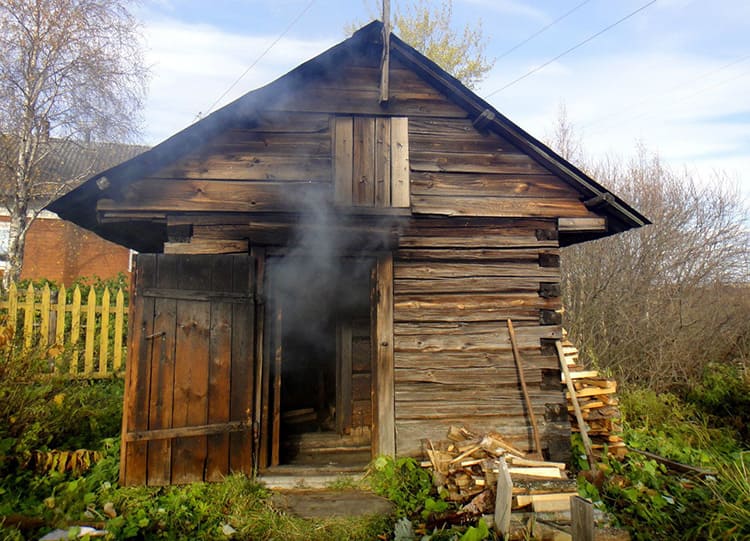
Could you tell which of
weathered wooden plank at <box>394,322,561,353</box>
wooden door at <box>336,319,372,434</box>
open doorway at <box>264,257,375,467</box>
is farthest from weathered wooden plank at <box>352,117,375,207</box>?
wooden door at <box>336,319,372,434</box>

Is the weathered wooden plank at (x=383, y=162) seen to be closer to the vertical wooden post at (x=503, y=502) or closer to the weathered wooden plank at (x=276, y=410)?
the weathered wooden plank at (x=276, y=410)

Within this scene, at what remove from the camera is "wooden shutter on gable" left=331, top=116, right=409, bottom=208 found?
5.25 meters

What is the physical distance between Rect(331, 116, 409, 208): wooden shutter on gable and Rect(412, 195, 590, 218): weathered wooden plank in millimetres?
268

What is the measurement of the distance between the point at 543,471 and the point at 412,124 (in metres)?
3.96

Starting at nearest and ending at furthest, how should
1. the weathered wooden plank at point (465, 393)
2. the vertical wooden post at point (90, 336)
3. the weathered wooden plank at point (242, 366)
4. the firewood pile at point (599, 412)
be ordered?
1. the weathered wooden plank at point (242, 366)
2. the weathered wooden plank at point (465, 393)
3. the firewood pile at point (599, 412)
4. the vertical wooden post at point (90, 336)

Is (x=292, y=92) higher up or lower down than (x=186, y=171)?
higher up

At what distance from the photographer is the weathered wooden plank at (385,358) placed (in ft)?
16.6

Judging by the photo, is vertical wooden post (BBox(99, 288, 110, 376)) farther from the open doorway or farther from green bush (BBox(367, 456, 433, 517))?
green bush (BBox(367, 456, 433, 517))

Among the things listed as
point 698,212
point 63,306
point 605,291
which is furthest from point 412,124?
point 698,212

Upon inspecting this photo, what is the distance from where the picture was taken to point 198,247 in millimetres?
5000

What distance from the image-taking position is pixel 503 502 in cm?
372

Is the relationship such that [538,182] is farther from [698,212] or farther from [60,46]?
[60,46]

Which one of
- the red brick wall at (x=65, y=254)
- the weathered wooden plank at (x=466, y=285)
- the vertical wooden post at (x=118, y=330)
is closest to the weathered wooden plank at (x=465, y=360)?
the weathered wooden plank at (x=466, y=285)

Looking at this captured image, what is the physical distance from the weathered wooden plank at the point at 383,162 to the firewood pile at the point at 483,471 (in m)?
2.68
